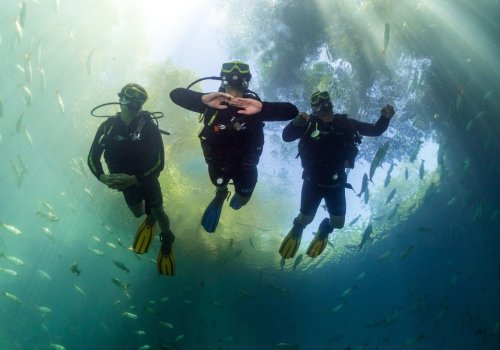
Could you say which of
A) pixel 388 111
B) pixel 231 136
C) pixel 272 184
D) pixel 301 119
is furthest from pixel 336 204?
pixel 272 184

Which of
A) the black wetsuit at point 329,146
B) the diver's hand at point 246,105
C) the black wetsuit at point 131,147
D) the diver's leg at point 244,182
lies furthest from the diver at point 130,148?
the black wetsuit at point 329,146

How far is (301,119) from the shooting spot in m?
5.69

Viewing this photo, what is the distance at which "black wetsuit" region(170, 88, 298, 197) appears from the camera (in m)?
5.12

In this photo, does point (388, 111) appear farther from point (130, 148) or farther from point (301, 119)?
point (130, 148)

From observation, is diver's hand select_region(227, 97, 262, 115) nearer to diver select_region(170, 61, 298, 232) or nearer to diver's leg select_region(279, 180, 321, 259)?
diver select_region(170, 61, 298, 232)

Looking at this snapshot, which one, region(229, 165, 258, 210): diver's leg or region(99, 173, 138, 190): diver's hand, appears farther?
region(229, 165, 258, 210): diver's leg

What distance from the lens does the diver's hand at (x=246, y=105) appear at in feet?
15.3

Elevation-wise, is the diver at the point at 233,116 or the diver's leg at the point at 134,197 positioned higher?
the diver at the point at 233,116

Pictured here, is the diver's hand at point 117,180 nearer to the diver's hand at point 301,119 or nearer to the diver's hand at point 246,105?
the diver's hand at point 246,105

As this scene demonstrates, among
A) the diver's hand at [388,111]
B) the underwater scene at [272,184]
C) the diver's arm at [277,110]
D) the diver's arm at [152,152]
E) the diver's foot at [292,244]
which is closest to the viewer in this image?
the diver's arm at [277,110]

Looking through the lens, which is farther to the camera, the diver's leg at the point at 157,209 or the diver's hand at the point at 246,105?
the diver's leg at the point at 157,209

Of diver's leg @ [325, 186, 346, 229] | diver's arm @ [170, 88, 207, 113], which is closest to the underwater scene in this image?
diver's leg @ [325, 186, 346, 229]

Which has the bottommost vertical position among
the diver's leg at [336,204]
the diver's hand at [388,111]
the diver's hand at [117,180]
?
the diver's hand at [117,180]

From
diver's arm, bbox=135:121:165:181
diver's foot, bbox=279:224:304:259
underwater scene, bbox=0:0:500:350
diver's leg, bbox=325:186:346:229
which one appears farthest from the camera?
underwater scene, bbox=0:0:500:350
